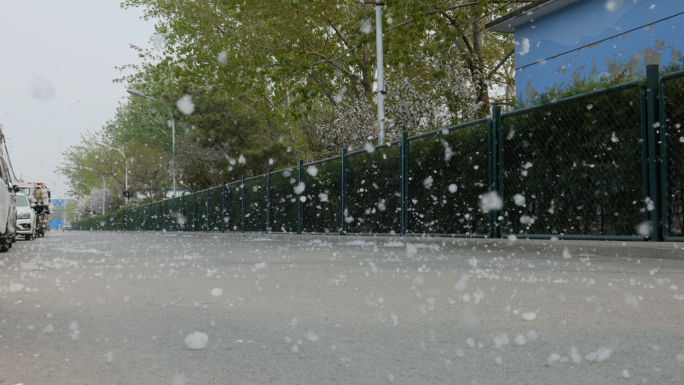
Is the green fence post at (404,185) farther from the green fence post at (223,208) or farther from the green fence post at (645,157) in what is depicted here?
the green fence post at (223,208)

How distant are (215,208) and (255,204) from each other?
5381 mm

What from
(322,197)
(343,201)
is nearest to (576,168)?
(343,201)

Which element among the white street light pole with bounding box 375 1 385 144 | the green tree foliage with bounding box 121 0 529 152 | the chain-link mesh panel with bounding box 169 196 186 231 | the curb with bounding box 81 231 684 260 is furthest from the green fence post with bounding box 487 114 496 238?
the chain-link mesh panel with bounding box 169 196 186 231

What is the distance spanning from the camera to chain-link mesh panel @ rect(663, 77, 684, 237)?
7.69 meters

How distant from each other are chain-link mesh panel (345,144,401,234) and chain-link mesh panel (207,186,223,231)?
37.7 feet

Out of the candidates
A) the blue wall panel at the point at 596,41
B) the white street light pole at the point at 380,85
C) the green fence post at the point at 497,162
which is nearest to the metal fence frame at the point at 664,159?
the green fence post at the point at 497,162

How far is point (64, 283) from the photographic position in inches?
251

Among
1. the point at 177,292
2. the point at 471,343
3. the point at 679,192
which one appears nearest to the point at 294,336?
the point at 471,343

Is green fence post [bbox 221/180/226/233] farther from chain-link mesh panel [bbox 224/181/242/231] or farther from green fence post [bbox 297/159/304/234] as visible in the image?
green fence post [bbox 297/159/304/234]

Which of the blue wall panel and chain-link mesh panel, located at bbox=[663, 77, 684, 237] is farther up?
the blue wall panel

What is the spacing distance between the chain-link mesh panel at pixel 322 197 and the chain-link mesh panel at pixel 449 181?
3.64 m

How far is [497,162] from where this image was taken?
35.2 ft

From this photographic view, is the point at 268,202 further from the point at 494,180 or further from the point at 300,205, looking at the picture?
the point at 494,180

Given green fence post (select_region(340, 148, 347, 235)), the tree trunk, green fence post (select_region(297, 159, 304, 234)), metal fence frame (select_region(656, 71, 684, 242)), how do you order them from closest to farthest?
metal fence frame (select_region(656, 71, 684, 242)), green fence post (select_region(340, 148, 347, 235)), green fence post (select_region(297, 159, 304, 234)), the tree trunk
